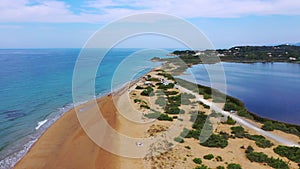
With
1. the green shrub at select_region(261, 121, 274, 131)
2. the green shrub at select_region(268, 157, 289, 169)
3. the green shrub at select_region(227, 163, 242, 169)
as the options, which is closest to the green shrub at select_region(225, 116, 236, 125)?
the green shrub at select_region(261, 121, 274, 131)

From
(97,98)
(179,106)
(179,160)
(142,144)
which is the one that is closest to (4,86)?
(97,98)

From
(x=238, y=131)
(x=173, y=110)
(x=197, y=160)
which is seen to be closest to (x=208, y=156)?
(x=197, y=160)

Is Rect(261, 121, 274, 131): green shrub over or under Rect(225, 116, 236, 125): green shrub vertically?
under

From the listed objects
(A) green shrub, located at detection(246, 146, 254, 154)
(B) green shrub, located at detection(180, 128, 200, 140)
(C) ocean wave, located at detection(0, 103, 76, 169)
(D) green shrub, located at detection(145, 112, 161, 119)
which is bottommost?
(C) ocean wave, located at detection(0, 103, 76, 169)

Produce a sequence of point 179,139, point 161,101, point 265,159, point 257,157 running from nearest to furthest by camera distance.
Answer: point 265,159 < point 257,157 < point 179,139 < point 161,101

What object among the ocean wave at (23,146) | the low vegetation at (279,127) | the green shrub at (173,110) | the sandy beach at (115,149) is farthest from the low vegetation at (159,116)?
the ocean wave at (23,146)

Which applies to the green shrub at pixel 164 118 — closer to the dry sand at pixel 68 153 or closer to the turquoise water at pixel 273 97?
the dry sand at pixel 68 153

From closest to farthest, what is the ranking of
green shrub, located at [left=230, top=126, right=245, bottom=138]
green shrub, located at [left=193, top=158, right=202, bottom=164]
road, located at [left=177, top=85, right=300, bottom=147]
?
green shrub, located at [left=193, top=158, right=202, bottom=164] < road, located at [left=177, top=85, right=300, bottom=147] < green shrub, located at [left=230, top=126, right=245, bottom=138]

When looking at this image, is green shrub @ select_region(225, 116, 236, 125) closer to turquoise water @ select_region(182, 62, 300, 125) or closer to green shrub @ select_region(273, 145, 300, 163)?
green shrub @ select_region(273, 145, 300, 163)

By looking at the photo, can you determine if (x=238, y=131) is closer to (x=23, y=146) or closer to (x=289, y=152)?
(x=289, y=152)
